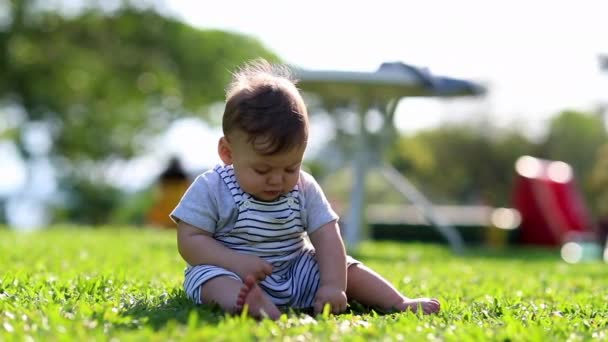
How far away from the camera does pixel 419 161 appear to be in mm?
30594

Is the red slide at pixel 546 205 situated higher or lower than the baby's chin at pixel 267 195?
lower

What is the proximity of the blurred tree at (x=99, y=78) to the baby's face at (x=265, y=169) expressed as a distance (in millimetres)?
18536

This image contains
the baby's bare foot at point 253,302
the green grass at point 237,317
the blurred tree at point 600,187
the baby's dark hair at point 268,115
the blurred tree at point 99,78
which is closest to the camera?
the green grass at point 237,317

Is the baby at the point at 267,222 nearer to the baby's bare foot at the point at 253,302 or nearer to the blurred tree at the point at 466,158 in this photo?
the baby's bare foot at the point at 253,302

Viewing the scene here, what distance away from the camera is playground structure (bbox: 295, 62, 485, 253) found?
21.8ft

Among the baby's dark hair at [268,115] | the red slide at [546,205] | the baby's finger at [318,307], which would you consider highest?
the baby's dark hair at [268,115]

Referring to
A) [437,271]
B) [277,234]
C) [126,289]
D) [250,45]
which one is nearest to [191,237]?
[277,234]

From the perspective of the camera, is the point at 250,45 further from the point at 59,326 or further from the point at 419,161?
the point at 59,326

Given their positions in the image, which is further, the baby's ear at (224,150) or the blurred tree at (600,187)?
the blurred tree at (600,187)

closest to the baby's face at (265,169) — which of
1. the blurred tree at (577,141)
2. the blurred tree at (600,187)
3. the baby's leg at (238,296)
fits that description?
the baby's leg at (238,296)

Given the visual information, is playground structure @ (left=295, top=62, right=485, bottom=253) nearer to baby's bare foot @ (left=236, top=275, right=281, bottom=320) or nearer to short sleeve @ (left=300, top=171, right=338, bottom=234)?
short sleeve @ (left=300, top=171, right=338, bottom=234)

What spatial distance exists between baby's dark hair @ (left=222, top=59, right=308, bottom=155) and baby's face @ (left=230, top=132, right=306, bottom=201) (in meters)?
0.03

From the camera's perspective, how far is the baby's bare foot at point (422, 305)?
256 centimetres

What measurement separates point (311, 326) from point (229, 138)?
67 cm
